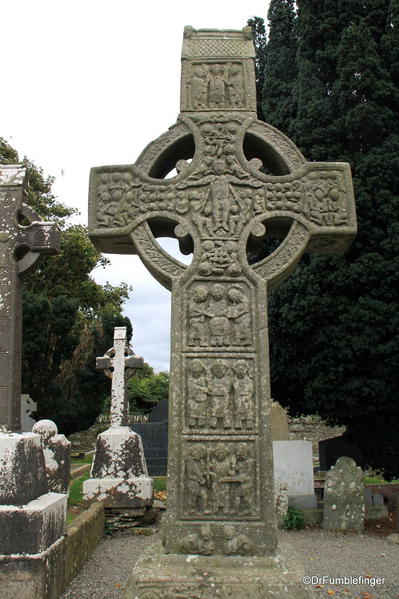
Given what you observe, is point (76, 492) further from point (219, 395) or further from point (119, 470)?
point (219, 395)

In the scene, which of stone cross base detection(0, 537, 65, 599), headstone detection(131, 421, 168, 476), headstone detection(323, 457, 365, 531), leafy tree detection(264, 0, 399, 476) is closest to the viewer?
stone cross base detection(0, 537, 65, 599)

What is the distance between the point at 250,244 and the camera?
3.84 meters

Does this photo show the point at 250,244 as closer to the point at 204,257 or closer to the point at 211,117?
the point at 204,257

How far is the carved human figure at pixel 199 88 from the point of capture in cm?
384

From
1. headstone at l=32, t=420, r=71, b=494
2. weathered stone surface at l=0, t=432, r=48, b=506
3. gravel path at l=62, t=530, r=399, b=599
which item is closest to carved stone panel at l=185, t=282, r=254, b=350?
gravel path at l=62, t=530, r=399, b=599

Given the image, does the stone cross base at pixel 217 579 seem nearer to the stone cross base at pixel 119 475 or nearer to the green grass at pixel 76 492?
the stone cross base at pixel 119 475

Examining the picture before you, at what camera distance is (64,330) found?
12.1 m

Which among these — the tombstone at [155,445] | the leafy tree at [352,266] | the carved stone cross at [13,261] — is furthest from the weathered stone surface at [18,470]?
the tombstone at [155,445]

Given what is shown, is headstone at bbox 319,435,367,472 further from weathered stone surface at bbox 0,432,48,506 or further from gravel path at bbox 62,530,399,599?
weathered stone surface at bbox 0,432,48,506

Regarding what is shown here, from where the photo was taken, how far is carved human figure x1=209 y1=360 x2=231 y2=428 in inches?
127

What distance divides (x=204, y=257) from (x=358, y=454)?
7.77m

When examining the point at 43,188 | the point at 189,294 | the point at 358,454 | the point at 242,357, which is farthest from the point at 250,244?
the point at 43,188

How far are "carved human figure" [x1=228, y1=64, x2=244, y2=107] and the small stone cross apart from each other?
20.0 ft

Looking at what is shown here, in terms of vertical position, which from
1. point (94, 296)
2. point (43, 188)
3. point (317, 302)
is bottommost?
point (317, 302)
